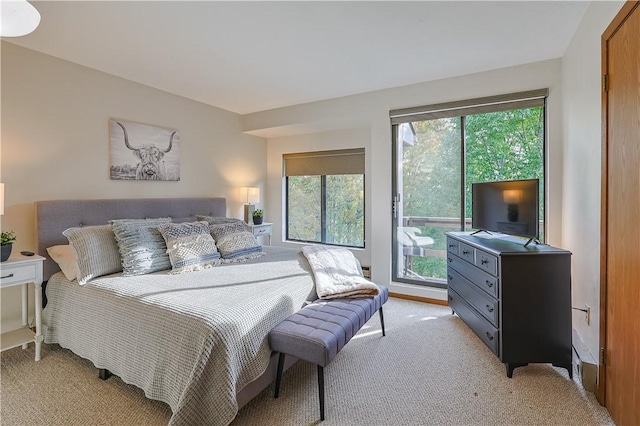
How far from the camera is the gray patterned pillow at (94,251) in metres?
2.24

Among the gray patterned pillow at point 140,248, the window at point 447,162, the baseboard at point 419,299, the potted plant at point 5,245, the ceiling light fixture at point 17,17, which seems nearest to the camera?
the ceiling light fixture at point 17,17

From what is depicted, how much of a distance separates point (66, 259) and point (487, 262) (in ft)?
10.8

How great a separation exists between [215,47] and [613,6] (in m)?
2.69

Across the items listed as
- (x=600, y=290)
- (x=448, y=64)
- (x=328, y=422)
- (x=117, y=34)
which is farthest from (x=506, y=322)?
(x=117, y=34)

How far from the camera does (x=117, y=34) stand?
91.4 inches

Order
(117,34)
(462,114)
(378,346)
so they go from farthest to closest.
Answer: (462,114) < (378,346) < (117,34)

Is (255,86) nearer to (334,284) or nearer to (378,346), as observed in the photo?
(334,284)

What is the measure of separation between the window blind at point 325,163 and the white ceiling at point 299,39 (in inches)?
50.1

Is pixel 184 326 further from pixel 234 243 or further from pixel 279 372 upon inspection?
pixel 234 243

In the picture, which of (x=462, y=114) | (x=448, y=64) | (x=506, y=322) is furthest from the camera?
(x=462, y=114)

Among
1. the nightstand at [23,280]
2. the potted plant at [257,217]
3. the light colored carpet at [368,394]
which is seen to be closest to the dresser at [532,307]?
the light colored carpet at [368,394]

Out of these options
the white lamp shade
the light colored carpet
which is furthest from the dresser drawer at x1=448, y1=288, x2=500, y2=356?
the white lamp shade

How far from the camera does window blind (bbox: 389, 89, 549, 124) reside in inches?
114

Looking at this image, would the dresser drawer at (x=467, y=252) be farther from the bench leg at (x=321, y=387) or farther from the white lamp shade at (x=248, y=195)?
the white lamp shade at (x=248, y=195)
